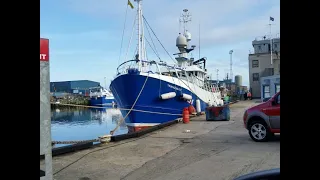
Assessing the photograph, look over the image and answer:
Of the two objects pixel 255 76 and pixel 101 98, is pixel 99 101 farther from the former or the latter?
Answer: pixel 255 76

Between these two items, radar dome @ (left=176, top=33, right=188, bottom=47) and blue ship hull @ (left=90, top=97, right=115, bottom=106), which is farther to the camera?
blue ship hull @ (left=90, top=97, right=115, bottom=106)

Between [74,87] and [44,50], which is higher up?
[74,87]

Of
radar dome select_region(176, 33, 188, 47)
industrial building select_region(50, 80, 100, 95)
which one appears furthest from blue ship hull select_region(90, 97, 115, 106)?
radar dome select_region(176, 33, 188, 47)

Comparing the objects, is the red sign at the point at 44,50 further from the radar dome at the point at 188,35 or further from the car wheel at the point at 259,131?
the radar dome at the point at 188,35

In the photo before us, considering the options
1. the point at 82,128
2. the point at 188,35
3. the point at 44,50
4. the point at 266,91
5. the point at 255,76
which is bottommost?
the point at 82,128

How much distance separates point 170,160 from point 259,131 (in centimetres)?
424

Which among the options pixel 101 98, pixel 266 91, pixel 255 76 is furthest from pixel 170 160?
pixel 101 98

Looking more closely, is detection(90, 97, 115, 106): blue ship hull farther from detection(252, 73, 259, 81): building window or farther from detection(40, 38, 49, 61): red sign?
detection(40, 38, 49, 61): red sign

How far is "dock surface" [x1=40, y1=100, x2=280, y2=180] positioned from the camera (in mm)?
6902

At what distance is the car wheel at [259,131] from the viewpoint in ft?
35.3

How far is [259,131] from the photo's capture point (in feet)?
35.9

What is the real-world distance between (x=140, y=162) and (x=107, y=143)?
341cm
